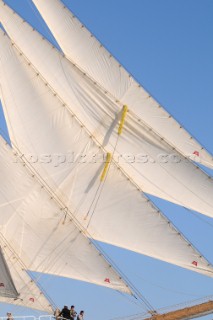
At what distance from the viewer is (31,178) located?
49625mm

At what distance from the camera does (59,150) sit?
167 feet

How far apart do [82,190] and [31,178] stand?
119 inches

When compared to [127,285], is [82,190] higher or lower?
higher

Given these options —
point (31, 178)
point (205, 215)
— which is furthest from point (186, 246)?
point (31, 178)

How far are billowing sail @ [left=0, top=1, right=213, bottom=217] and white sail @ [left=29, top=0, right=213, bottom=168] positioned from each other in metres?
0.33

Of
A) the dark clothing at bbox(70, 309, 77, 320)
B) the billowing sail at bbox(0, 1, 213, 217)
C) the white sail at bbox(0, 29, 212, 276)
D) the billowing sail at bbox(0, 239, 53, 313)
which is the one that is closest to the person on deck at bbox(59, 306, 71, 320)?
the dark clothing at bbox(70, 309, 77, 320)

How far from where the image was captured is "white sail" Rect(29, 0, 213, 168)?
47.9m

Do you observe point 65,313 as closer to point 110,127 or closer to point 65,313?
point 65,313

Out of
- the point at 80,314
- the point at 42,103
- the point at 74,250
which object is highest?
the point at 42,103

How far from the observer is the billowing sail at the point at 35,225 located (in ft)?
161

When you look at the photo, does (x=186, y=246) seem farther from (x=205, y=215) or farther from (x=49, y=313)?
(x=49, y=313)

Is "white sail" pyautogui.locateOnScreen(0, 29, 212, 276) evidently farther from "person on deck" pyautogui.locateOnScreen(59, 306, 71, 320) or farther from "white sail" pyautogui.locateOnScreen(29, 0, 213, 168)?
"person on deck" pyautogui.locateOnScreen(59, 306, 71, 320)

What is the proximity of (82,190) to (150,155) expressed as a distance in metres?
4.34

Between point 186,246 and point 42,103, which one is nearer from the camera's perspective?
point 186,246
